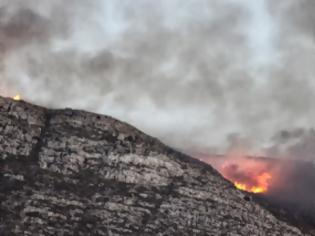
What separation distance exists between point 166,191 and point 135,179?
25.4 ft

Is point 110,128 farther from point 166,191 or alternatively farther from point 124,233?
point 124,233

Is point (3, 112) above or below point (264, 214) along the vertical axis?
above

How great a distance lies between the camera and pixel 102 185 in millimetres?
132750

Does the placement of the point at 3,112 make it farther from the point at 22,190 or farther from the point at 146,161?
the point at 146,161

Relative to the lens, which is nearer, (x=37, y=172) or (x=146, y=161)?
(x=37, y=172)

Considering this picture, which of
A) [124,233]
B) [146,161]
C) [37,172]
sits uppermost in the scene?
[146,161]

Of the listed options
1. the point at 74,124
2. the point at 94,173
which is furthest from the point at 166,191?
the point at 74,124

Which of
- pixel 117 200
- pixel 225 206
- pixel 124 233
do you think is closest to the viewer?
pixel 124 233

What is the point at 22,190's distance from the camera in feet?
412

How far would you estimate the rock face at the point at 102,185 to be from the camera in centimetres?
12169

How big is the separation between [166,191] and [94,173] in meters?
17.3

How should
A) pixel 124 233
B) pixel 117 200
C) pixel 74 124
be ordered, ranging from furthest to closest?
pixel 74 124 < pixel 117 200 < pixel 124 233

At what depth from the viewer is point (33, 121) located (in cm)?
14350

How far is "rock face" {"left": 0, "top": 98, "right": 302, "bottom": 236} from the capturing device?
12169cm
